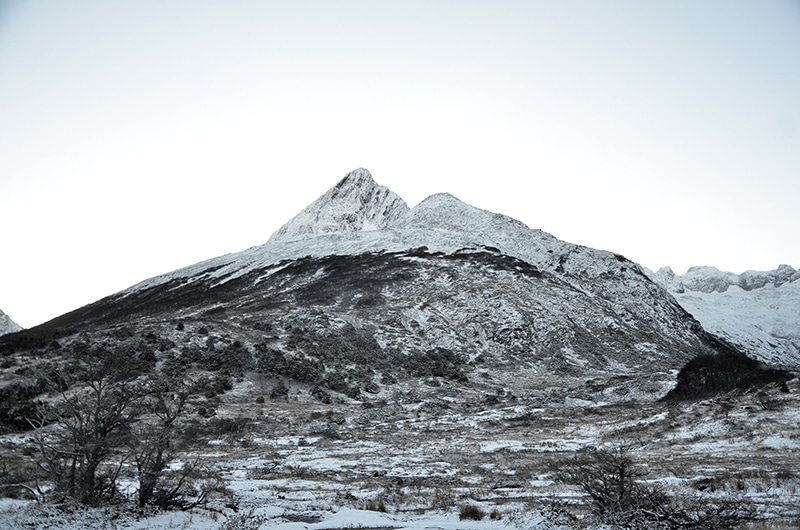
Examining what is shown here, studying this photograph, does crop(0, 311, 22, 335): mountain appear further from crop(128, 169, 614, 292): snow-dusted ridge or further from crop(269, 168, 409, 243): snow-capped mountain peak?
crop(128, 169, 614, 292): snow-dusted ridge

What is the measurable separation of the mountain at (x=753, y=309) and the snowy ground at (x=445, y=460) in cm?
6505

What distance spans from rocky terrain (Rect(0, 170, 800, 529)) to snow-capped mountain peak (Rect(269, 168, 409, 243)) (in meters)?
27.4

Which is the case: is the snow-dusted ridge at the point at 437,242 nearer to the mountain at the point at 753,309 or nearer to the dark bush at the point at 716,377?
the mountain at the point at 753,309

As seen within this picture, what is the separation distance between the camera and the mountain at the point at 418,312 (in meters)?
41.9

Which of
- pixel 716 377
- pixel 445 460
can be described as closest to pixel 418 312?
pixel 716 377

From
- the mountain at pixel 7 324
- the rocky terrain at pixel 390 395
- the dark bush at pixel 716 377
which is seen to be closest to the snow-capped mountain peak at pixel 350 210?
the rocky terrain at pixel 390 395

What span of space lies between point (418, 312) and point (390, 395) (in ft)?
62.9

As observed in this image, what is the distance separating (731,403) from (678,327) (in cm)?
4952

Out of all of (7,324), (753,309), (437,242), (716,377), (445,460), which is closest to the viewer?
(445,460)

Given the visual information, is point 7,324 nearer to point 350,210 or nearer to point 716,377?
point 350,210

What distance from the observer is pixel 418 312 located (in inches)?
2217

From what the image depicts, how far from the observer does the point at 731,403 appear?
73.9ft

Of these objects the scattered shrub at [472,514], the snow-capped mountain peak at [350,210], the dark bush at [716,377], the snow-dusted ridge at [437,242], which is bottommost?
the dark bush at [716,377]

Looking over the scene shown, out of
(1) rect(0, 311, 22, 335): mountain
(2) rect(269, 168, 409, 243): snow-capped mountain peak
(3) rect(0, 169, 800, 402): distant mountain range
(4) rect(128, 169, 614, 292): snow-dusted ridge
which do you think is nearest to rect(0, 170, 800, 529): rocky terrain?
(3) rect(0, 169, 800, 402): distant mountain range
